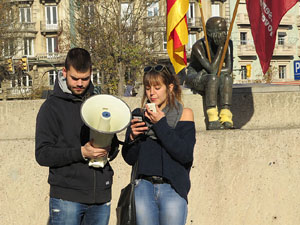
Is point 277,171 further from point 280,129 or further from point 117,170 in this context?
point 117,170

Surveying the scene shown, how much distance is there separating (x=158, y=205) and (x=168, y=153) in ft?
1.00

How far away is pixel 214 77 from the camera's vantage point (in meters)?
5.05

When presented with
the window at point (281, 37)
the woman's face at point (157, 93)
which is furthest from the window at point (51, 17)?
the woman's face at point (157, 93)

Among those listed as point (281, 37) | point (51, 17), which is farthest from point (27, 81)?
point (281, 37)

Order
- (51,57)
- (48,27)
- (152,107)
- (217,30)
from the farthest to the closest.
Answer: (48,27) → (51,57) → (217,30) → (152,107)

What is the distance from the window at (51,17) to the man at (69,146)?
1791 inches

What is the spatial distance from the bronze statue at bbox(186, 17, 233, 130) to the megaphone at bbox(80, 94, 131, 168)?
8.35 feet

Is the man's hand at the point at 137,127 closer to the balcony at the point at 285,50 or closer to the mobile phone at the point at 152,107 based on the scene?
the mobile phone at the point at 152,107

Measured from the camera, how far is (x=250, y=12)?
16.6 feet

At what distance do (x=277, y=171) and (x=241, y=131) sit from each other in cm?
54

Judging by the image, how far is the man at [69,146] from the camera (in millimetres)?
2594

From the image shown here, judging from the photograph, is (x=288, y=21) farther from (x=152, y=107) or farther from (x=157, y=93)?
(x=152, y=107)

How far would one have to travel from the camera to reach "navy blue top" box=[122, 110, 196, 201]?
2625 millimetres

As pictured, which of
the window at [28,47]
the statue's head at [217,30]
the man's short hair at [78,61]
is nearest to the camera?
the man's short hair at [78,61]
